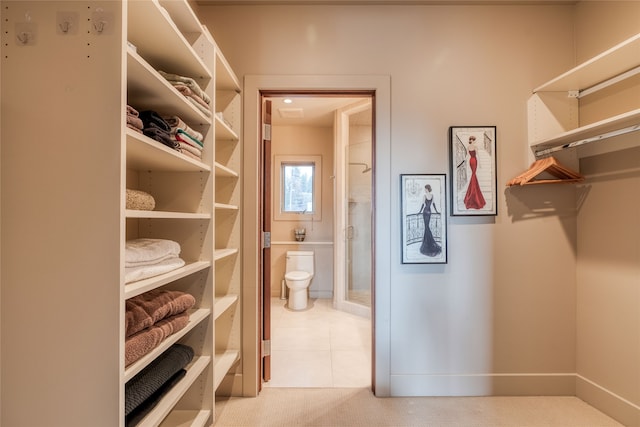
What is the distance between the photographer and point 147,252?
1.09m

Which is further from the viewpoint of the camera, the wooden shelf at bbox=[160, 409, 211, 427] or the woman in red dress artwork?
the woman in red dress artwork

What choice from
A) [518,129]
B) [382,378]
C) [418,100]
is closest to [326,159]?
→ [418,100]

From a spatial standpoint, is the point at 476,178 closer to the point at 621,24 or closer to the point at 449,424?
the point at 621,24

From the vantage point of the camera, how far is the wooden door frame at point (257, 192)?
Answer: 6.40ft

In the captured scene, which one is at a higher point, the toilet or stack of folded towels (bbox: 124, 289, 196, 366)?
stack of folded towels (bbox: 124, 289, 196, 366)

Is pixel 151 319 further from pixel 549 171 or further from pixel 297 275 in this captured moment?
pixel 297 275

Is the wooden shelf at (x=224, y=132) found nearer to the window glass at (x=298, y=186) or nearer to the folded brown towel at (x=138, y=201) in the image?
the folded brown towel at (x=138, y=201)

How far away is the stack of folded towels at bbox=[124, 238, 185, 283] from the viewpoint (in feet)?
3.28

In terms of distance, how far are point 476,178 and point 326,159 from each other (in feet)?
8.62

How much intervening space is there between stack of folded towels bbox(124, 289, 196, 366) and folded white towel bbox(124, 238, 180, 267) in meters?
0.17

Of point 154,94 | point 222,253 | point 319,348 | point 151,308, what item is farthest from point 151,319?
point 319,348

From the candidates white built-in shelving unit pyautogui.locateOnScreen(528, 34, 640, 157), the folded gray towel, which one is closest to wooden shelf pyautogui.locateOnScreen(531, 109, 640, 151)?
white built-in shelving unit pyautogui.locateOnScreen(528, 34, 640, 157)

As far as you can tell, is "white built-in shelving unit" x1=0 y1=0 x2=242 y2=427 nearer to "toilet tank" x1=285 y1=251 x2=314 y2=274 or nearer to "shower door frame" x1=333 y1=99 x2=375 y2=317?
"shower door frame" x1=333 y1=99 x2=375 y2=317

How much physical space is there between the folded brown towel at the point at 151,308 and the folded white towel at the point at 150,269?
0.40 feet
